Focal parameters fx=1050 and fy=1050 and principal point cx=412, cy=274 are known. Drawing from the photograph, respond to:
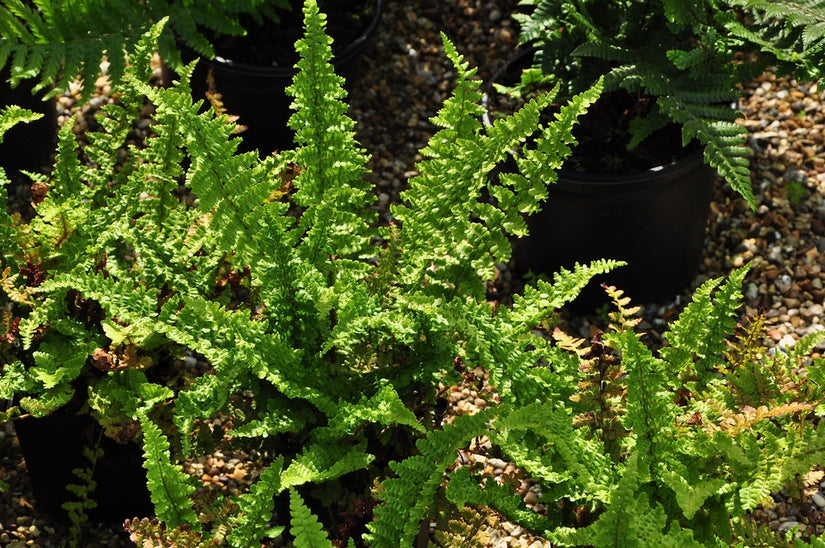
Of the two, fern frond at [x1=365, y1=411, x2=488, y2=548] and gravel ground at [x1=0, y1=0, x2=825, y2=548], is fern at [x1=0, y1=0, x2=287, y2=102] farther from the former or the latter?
fern frond at [x1=365, y1=411, x2=488, y2=548]

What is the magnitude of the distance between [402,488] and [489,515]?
0.27 metres

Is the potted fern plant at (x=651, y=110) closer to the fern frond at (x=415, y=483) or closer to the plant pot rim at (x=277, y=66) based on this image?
the plant pot rim at (x=277, y=66)

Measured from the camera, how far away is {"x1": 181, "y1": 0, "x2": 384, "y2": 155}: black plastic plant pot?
3.79 meters

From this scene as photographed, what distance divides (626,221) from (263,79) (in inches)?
54.7

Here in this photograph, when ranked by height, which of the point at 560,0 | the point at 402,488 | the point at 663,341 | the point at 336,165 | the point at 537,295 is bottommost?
the point at 663,341

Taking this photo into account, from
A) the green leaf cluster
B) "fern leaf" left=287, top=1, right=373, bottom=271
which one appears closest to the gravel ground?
the green leaf cluster

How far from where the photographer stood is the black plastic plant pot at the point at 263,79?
12.4 feet

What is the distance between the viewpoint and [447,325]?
2322 millimetres

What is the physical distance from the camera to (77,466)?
2.88 m

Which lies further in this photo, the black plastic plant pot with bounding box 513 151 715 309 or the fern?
the black plastic plant pot with bounding box 513 151 715 309

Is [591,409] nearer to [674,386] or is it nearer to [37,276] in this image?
[674,386]

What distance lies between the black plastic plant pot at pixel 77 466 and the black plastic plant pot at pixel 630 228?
1.54 m

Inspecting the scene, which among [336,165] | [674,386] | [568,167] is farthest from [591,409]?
[568,167]

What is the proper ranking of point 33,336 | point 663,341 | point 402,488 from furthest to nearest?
point 663,341, point 33,336, point 402,488
